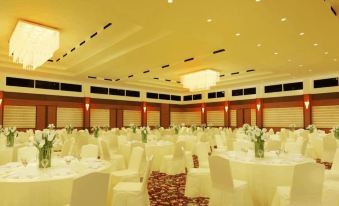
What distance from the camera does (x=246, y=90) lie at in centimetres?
1920

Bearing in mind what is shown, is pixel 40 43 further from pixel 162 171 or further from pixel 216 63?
pixel 216 63

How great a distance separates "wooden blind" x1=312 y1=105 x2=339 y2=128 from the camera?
1493 centimetres

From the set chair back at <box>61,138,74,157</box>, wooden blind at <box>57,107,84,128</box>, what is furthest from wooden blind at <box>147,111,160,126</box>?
chair back at <box>61,138,74,157</box>

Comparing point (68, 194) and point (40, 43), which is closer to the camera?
point (68, 194)

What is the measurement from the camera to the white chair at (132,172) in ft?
14.9

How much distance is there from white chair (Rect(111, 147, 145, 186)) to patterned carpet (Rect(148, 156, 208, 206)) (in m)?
0.62

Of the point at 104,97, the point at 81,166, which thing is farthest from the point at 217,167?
the point at 104,97

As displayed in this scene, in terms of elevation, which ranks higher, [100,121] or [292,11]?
[292,11]

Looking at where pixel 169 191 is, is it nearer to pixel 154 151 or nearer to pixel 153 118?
pixel 154 151

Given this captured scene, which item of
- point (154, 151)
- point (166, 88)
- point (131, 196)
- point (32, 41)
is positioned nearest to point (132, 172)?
point (131, 196)

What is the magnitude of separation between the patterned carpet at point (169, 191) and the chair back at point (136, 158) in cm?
66

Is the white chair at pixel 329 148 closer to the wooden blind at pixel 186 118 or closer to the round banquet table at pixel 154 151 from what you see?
the round banquet table at pixel 154 151

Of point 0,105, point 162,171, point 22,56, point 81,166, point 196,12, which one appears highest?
point 196,12

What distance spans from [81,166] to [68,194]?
529mm
